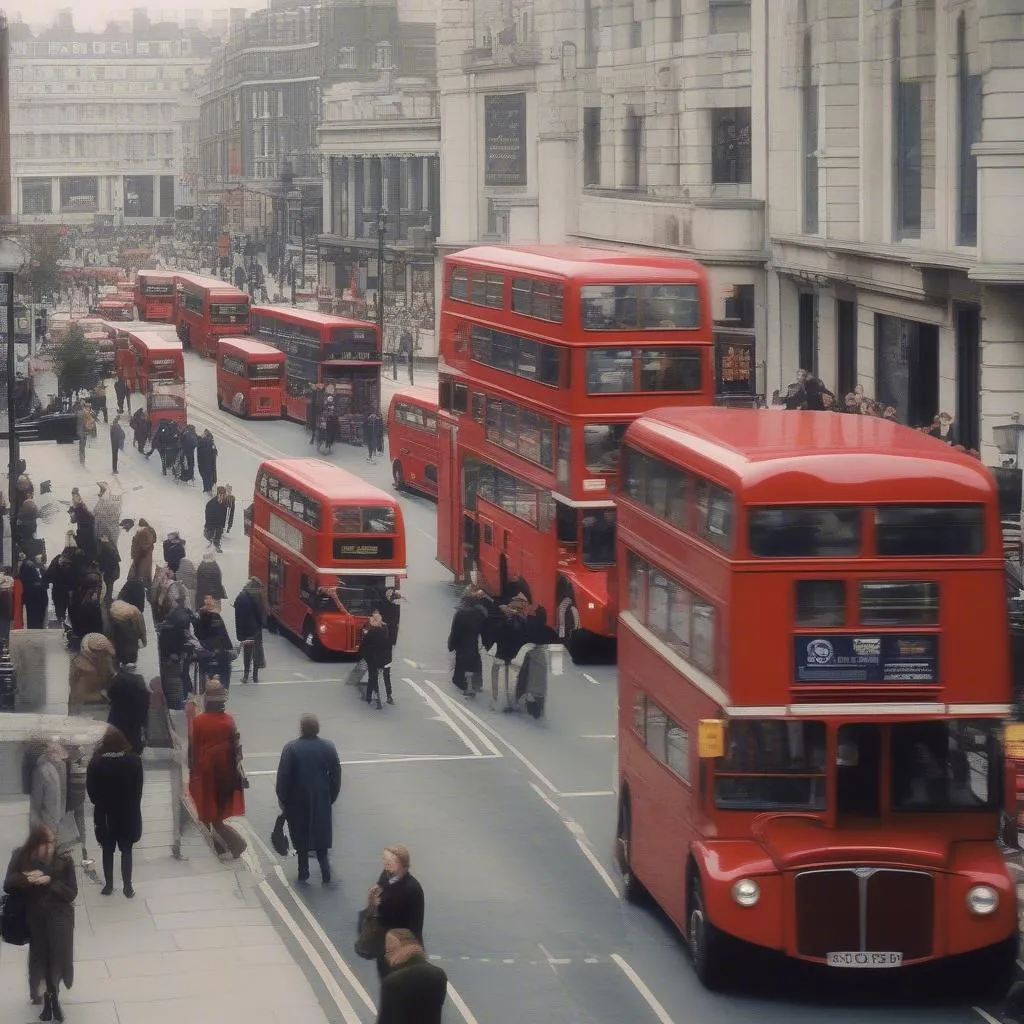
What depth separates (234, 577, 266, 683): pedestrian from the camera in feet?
109

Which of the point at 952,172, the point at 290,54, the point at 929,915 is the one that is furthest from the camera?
the point at 290,54

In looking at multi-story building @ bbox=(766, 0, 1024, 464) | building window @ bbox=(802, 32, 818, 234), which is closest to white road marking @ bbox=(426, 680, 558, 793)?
multi-story building @ bbox=(766, 0, 1024, 464)

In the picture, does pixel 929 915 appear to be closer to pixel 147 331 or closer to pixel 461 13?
pixel 147 331

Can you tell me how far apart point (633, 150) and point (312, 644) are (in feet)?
100

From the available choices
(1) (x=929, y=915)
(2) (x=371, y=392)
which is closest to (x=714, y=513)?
(1) (x=929, y=915)

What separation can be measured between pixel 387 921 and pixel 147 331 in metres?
65.3

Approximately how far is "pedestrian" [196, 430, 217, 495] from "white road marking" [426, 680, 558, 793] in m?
22.5

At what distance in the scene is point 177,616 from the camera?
29.5 m

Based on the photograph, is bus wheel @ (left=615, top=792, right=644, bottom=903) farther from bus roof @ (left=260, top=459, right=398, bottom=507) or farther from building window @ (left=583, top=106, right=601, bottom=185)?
building window @ (left=583, top=106, right=601, bottom=185)

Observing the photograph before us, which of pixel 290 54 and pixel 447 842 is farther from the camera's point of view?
pixel 290 54

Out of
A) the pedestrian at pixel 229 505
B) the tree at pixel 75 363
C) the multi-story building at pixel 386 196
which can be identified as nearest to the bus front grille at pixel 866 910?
the pedestrian at pixel 229 505

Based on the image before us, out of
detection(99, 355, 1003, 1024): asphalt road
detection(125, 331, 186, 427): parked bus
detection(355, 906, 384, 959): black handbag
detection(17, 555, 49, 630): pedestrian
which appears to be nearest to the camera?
detection(355, 906, 384, 959): black handbag

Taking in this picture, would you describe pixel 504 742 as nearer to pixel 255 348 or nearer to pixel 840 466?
pixel 840 466

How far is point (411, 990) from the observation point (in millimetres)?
12477
